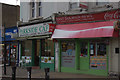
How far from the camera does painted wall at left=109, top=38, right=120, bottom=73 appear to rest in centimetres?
1026

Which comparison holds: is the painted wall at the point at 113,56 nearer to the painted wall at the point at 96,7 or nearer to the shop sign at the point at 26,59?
the painted wall at the point at 96,7

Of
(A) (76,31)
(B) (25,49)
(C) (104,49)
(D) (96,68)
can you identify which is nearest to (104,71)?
(D) (96,68)

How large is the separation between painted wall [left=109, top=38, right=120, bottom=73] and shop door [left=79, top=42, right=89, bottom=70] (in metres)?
1.68

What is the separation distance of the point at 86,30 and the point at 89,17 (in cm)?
91

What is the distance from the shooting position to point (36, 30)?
1393 cm

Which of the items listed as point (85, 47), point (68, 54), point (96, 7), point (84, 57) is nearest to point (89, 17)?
point (96, 7)

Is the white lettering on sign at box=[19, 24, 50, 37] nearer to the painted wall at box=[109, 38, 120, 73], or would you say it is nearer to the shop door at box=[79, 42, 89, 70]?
the shop door at box=[79, 42, 89, 70]

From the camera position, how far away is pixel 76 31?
1144 centimetres

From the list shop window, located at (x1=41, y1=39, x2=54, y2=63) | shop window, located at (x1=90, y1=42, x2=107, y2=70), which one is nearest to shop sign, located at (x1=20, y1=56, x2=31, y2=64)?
shop window, located at (x1=41, y1=39, x2=54, y2=63)

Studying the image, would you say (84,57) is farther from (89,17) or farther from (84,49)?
(89,17)

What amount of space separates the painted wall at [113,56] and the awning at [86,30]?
2.16ft

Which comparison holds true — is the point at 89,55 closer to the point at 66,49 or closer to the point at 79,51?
the point at 79,51

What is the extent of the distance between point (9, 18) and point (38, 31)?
1250 centimetres

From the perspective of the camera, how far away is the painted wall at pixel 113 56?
10.3 meters
